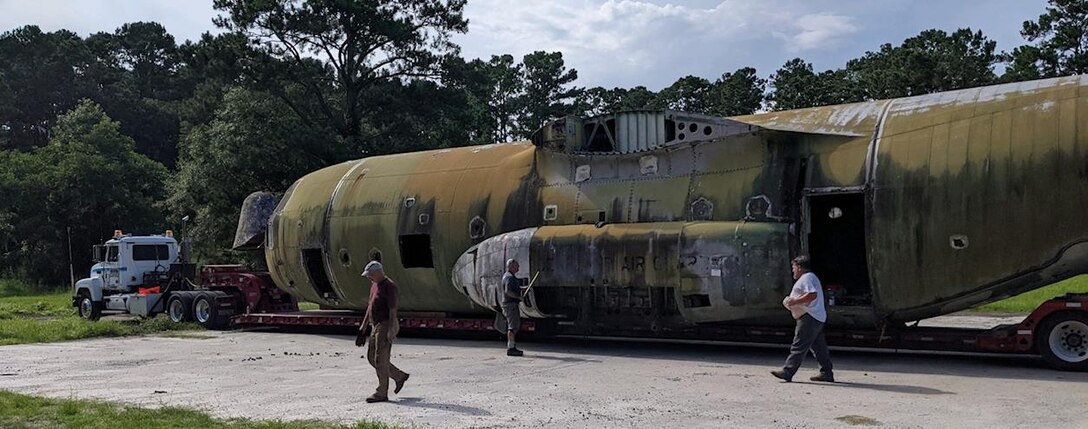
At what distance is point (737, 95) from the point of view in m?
70.5

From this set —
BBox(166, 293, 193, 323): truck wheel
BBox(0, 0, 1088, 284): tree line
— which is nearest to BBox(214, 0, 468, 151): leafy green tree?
BBox(0, 0, 1088, 284): tree line

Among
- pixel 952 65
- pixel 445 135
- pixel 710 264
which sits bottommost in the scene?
pixel 710 264

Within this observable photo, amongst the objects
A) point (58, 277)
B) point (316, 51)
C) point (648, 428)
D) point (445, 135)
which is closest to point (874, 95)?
point (445, 135)

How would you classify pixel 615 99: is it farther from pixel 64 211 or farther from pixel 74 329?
pixel 74 329

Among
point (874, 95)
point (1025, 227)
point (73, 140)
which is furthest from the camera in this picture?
point (73, 140)

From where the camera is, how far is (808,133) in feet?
48.4

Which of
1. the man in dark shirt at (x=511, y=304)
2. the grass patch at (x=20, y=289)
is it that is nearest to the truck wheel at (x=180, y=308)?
the man in dark shirt at (x=511, y=304)

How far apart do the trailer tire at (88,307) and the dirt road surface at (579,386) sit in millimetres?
9335

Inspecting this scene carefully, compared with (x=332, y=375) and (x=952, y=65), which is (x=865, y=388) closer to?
(x=332, y=375)

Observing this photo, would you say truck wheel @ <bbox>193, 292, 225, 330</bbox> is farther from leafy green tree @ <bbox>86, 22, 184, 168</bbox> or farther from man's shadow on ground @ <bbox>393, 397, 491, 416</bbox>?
leafy green tree @ <bbox>86, 22, 184, 168</bbox>

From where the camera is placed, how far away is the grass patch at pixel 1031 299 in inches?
918

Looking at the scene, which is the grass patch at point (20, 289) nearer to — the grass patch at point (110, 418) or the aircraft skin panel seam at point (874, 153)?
the grass patch at point (110, 418)

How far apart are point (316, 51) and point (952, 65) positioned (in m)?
30.2

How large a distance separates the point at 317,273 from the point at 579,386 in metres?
10.6
